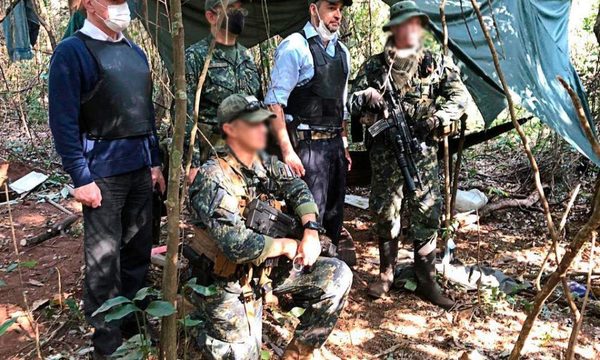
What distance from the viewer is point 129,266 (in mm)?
2580

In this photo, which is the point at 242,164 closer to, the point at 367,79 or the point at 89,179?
the point at 89,179

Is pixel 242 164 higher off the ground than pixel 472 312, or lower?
higher

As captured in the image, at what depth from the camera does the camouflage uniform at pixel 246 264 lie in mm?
2070

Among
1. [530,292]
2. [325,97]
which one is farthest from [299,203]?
[530,292]

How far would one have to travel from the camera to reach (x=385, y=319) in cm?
299

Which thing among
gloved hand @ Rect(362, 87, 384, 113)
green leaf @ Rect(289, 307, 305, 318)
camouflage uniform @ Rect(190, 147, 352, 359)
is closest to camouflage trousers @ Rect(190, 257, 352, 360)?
camouflage uniform @ Rect(190, 147, 352, 359)

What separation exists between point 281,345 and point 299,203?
85cm

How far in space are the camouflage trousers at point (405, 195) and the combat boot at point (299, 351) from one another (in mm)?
1101

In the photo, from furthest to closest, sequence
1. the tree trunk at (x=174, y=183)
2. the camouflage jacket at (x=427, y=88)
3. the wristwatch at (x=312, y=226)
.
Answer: the camouflage jacket at (x=427, y=88), the wristwatch at (x=312, y=226), the tree trunk at (x=174, y=183)

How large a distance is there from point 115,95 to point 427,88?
1855mm

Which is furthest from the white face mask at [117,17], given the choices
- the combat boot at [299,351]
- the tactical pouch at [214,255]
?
the combat boot at [299,351]

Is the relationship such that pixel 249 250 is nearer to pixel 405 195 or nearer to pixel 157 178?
pixel 157 178

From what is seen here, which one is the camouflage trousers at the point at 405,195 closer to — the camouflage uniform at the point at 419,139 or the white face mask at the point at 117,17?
the camouflage uniform at the point at 419,139

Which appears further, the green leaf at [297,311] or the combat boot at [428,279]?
the combat boot at [428,279]
